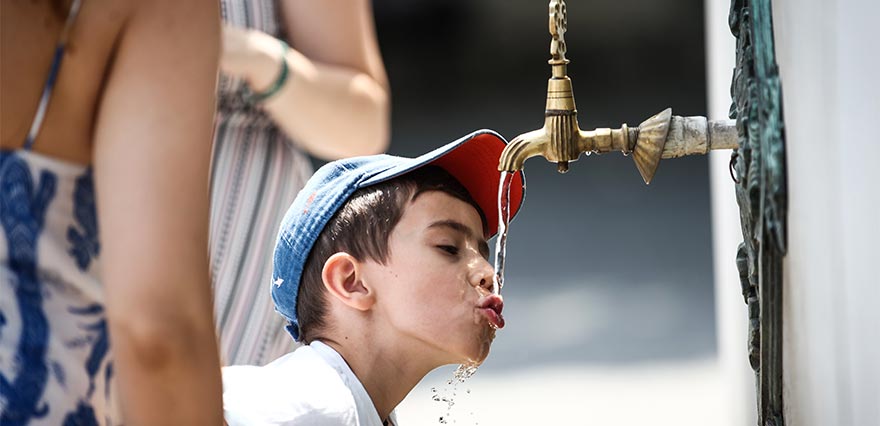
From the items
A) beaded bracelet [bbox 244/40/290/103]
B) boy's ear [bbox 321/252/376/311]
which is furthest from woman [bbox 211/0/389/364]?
boy's ear [bbox 321/252/376/311]

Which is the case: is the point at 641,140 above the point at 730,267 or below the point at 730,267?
above

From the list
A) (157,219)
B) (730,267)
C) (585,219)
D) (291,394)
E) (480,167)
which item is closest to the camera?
(157,219)

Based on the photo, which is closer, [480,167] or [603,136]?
[603,136]

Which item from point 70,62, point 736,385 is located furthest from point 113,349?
point 736,385

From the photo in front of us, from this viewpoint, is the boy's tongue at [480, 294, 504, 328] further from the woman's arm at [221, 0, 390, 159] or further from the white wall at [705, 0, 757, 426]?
the woman's arm at [221, 0, 390, 159]

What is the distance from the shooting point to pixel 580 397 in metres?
3.52

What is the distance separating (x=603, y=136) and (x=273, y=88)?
0.70 m

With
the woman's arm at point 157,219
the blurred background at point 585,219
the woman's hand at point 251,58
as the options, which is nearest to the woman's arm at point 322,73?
the woman's hand at point 251,58

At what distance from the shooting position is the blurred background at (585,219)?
11.8ft

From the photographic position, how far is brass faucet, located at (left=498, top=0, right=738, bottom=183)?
124 centimetres

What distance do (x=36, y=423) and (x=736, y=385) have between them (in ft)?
4.72

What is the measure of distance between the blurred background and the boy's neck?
57 centimetres

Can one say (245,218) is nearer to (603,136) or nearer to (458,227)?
(458,227)

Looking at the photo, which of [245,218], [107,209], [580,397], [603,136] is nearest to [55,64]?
[107,209]
